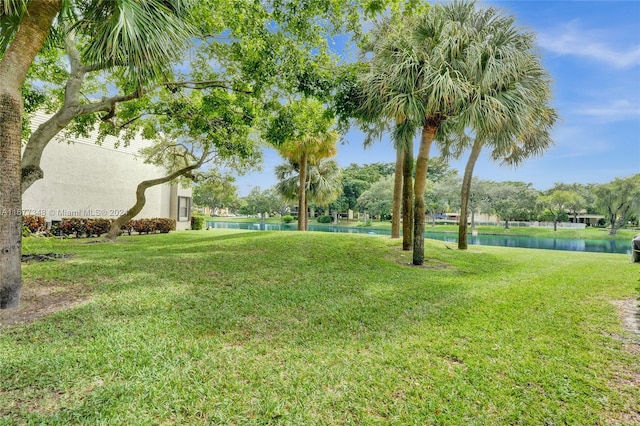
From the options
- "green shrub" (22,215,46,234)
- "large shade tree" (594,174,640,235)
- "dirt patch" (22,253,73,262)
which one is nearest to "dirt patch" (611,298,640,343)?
"dirt patch" (22,253,73,262)

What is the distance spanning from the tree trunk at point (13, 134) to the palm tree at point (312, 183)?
14.6m

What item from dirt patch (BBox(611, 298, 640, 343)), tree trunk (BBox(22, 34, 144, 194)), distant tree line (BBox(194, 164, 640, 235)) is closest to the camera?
dirt patch (BBox(611, 298, 640, 343))

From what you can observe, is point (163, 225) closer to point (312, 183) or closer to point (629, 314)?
point (312, 183)

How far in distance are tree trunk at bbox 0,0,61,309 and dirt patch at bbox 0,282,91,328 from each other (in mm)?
198

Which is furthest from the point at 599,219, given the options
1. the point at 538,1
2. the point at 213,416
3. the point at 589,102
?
the point at 213,416

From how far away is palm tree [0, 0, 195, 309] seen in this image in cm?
375

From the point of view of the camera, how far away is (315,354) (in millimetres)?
2990

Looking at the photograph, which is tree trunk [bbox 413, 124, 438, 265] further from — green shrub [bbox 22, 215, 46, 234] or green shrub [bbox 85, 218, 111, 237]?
green shrub [bbox 85, 218, 111, 237]

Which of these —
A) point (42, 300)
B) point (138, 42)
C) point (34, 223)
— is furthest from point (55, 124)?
point (34, 223)

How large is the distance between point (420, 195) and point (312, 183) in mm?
11606

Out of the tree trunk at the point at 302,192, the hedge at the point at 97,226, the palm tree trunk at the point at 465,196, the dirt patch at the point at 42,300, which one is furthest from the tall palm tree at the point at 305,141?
the hedge at the point at 97,226

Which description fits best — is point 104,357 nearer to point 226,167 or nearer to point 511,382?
point 511,382

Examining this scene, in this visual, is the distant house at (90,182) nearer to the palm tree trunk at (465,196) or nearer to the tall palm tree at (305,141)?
the tall palm tree at (305,141)

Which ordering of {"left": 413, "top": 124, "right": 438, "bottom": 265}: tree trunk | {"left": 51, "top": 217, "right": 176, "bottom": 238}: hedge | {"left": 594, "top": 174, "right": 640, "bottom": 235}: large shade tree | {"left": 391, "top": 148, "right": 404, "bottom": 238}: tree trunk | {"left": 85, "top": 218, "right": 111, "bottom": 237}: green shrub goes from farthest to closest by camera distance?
{"left": 594, "top": 174, "right": 640, "bottom": 235}: large shade tree, {"left": 85, "top": 218, "right": 111, "bottom": 237}: green shrub, {"left": 51, "top": 217, "right": 176, "bottom": 238}: hedge, {"left": 391, "top": 148, "right": 404, "bottom": 238}: tree trunk, {"left": 413, "top": 124, "right": 438, "bottom": 265}: tree trunk
